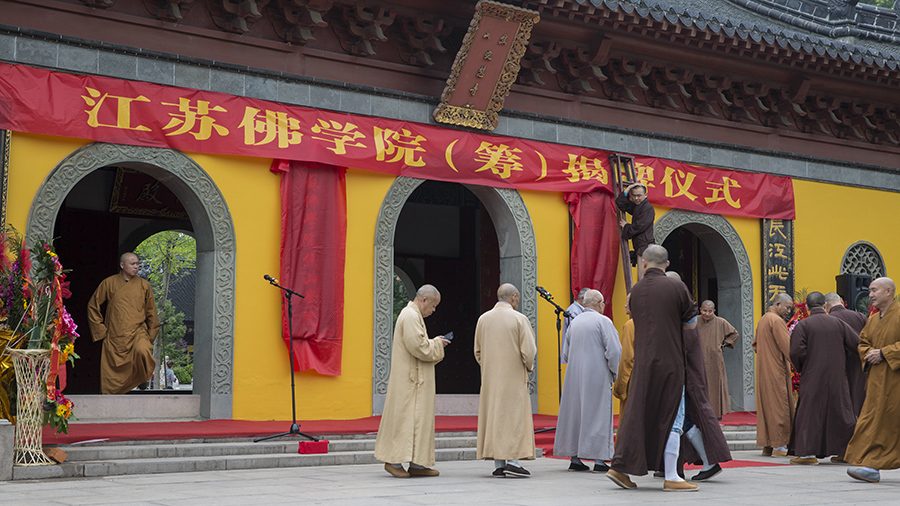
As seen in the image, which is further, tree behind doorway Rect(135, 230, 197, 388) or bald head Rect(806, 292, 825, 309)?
tree behind doorway Rect(135, 230, 197, 388)

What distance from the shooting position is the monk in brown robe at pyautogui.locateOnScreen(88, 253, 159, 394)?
8648 millimetres

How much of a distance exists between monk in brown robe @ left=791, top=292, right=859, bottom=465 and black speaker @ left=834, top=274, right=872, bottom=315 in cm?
310

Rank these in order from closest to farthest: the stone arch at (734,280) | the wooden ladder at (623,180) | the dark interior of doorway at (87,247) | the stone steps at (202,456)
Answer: the stone steps at (202,456)
the wooden ladder at (623,180)
the dark interior of doorway at (87,247)
the stone arch at (734,280)

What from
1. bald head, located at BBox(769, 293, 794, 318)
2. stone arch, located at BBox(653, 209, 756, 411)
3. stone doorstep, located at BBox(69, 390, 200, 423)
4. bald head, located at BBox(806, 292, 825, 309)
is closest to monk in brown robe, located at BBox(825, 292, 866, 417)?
bald head, located at BBox(806, 292, 825, 309)

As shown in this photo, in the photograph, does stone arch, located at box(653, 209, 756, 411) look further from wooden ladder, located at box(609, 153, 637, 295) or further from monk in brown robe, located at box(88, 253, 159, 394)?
monk in brown robe, located at box(88, 253, 159, 394)

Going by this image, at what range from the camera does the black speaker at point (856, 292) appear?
10516mm

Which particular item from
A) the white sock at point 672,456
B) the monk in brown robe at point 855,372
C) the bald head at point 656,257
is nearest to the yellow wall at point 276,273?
the monk in brown robe at point 855,372

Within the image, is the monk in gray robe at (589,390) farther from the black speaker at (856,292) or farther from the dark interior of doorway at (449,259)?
the dark interior of doorway at (449,259)

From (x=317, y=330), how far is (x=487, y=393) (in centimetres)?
264

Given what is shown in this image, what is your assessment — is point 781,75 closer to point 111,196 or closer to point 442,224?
point 442,224

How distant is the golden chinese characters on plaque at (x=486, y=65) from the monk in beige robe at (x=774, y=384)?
137 inches

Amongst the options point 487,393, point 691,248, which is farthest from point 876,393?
point 691,248

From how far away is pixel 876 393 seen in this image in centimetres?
632

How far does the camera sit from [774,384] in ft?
27.6
